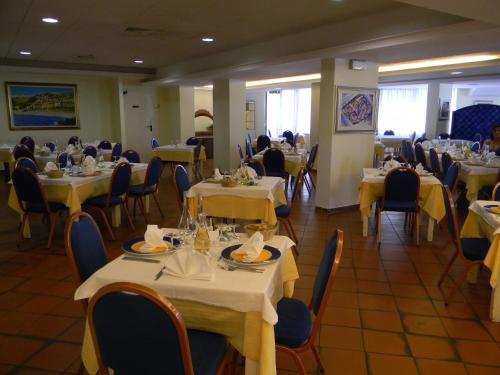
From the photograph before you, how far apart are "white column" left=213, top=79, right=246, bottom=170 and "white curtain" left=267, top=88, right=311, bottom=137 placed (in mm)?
5900

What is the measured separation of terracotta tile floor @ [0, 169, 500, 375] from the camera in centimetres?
223

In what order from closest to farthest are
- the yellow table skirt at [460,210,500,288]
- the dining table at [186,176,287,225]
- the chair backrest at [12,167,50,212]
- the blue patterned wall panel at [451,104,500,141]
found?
the yellow table skirt at [460,210,500,288] → the dining table at [186,176,287,225] → the chair backrest at [12,167,50,212] → the blue patterned wall panel at [451,104,500,141]

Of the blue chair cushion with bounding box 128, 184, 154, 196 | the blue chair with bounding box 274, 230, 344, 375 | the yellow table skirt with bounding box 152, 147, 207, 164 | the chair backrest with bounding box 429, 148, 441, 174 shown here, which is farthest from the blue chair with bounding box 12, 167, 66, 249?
the chair backrest with bounding box 429, 148, 441, 174

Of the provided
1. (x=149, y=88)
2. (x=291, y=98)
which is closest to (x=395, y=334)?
(x=149, y=88)

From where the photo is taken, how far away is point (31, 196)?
13.0 ft

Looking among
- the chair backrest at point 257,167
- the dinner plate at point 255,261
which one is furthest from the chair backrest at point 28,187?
the dinner plate at point 255,261

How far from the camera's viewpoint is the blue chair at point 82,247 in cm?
189

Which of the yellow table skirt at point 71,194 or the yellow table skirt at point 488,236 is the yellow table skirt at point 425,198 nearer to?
the yellow table skirt at point 488,236

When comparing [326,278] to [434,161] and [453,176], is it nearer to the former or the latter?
[453,176]

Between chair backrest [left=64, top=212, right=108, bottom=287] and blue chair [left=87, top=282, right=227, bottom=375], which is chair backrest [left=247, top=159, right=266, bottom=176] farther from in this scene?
blue chair [left=87, top=282, right=227, bottom=375]

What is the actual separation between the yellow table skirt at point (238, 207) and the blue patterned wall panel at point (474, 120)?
30.9 feet

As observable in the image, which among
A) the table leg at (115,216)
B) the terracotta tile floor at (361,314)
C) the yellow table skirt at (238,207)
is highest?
the yellow table skirt at (238,207)

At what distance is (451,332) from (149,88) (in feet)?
31.1

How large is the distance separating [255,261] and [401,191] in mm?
2674
